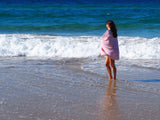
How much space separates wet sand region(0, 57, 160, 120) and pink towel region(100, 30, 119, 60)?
1.57ft

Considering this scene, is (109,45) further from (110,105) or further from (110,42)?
(110,105)

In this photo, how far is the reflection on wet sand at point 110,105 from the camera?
3367 millimetres

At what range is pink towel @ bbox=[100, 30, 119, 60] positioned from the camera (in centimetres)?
524

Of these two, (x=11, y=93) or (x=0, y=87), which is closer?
(x=11, y=93)

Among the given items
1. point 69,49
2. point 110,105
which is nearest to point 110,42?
point 110,105

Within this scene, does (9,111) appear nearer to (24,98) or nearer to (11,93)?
(24,98)

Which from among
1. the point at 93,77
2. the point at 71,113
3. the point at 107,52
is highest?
the point at 107,52

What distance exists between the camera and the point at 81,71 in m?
5.95

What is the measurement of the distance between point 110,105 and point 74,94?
705mm

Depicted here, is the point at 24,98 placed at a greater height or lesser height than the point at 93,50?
lesser

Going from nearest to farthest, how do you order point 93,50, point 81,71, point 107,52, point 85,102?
1. point 85,102
2. point 107,52
3. point 81,71
4. point 93,50

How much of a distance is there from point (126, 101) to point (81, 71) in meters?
2.11

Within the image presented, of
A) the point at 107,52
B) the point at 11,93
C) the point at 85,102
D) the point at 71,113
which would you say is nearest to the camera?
the point at 71,113

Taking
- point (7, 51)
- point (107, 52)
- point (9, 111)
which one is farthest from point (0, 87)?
point (7, 51)
